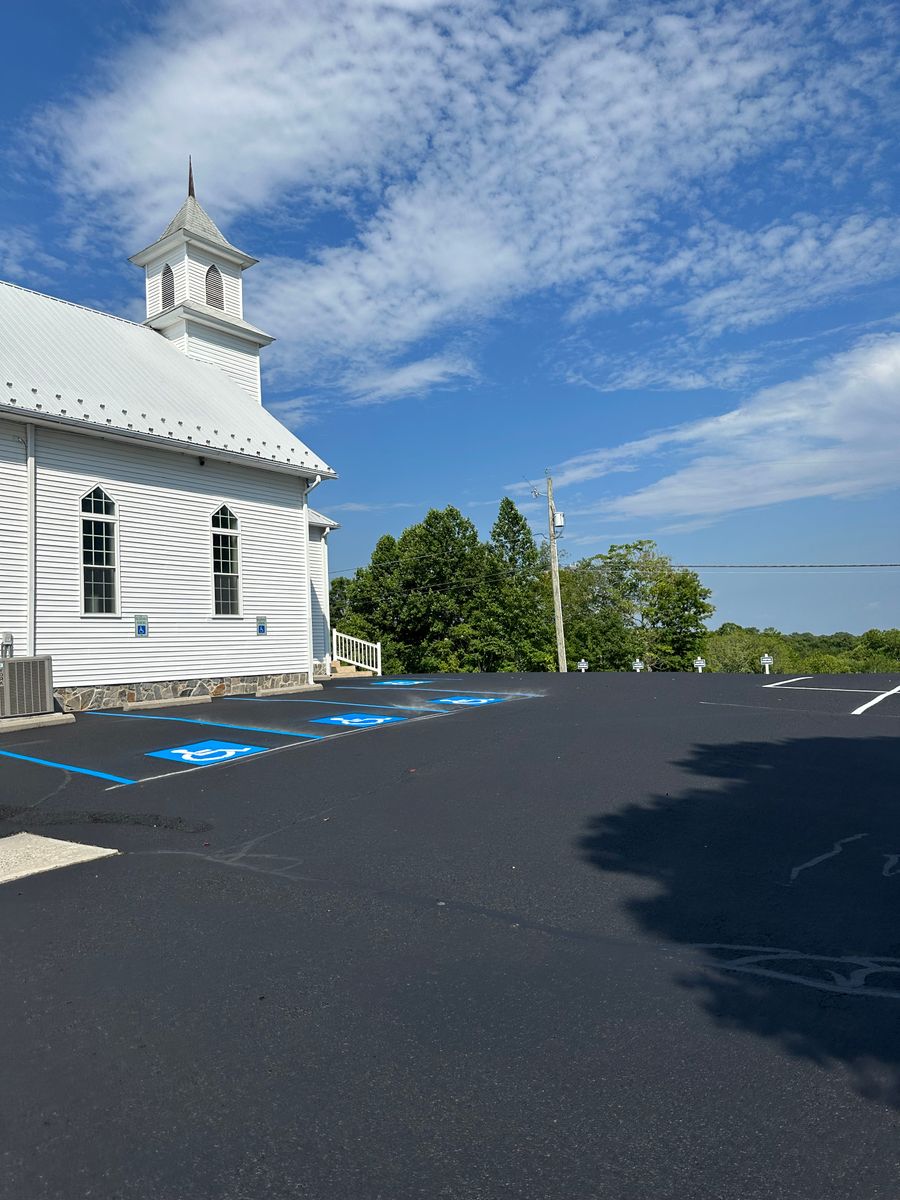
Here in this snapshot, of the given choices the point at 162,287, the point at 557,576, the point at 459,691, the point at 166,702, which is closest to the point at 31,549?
the point at 166,702

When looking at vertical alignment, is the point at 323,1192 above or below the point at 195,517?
below

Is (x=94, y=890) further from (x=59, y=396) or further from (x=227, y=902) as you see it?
(x=59, y=396)

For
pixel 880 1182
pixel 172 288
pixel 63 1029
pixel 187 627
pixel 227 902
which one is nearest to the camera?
pixel 880 1182

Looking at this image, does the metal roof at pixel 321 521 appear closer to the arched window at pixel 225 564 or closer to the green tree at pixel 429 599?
the arched window at pixel 225 564

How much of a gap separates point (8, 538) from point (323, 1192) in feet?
47.5

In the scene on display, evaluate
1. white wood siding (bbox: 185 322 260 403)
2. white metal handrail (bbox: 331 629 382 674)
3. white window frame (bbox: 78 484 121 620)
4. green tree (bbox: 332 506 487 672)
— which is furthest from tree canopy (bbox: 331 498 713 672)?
white window frame (bbox: 78 484 121 620)

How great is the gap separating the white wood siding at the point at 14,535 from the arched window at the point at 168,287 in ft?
32.8

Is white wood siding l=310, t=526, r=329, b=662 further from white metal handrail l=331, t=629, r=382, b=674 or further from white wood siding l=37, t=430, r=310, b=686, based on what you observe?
white wood siding l=37, t=430, r=310, b=686

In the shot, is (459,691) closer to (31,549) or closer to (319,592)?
(31,549)

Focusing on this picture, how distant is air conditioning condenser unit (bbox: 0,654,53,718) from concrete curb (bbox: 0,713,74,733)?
8 cm

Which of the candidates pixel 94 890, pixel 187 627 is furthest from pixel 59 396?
pixel 94 890

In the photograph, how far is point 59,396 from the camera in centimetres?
1547

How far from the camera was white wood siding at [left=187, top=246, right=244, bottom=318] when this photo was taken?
23.1 metres

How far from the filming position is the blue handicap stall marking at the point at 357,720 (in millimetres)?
12203
